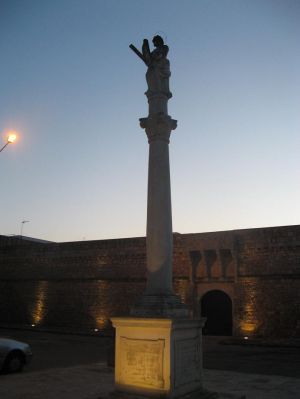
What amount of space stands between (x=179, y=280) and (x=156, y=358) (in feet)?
49.0

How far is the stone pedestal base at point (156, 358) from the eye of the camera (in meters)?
5.69

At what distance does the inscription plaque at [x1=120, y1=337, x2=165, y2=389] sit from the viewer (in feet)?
18.8

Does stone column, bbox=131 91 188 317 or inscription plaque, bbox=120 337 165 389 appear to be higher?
stone column, bbox=131 91 188 317

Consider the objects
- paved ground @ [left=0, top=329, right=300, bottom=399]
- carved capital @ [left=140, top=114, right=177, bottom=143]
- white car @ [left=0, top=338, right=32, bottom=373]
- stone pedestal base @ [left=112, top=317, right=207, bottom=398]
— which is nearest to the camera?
stone pedestal base @ [left=112, top=317, right=207, bottom=398]

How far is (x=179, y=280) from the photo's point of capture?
20.5 metres

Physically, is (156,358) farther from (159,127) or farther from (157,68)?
(157,68)

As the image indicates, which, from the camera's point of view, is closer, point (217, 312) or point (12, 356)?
point (12, 356)

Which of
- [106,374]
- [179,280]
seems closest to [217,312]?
[179,280]

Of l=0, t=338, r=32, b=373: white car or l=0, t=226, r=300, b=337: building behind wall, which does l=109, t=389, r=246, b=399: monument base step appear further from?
l=0, t=226, r=300, b=337: building behind wall

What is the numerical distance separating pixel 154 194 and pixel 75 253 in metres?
17.9

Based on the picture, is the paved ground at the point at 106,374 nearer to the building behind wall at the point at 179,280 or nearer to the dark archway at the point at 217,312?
the building behind wall at the point at 179,280

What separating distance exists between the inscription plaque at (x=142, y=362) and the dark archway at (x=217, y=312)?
14.5 meters

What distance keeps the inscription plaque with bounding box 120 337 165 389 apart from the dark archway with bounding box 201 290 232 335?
47.4 feet

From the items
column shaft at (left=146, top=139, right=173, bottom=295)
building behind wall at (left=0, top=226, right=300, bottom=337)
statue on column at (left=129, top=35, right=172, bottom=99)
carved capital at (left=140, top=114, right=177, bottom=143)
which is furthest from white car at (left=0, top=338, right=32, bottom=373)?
building behind wall at (left=0, top=226, right=300, bottom=337)
